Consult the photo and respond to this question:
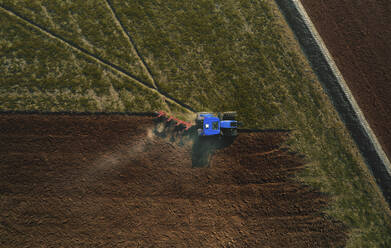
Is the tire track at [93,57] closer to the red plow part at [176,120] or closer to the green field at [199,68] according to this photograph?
the green field at [199,68]

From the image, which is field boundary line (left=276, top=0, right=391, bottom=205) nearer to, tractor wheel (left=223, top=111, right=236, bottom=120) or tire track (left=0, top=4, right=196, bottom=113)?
tractor wheel (left=223, top=111, right=236, bottom=120)

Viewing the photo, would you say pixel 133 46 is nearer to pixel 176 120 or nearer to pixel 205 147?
pixel 176 120

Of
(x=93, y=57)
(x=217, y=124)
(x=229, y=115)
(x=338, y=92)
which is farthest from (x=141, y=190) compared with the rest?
(x=338, y=92)

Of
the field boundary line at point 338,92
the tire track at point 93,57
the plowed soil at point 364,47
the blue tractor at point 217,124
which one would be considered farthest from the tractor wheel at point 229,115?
the plowed soil at point 364,47

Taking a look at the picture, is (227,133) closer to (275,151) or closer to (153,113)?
(275,151)

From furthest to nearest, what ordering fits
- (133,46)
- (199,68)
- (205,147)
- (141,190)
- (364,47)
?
(364,47), (199,68), (133,46), (205,147), (141,190)

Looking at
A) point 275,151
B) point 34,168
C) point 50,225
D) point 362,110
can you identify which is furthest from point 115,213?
point 362,110
